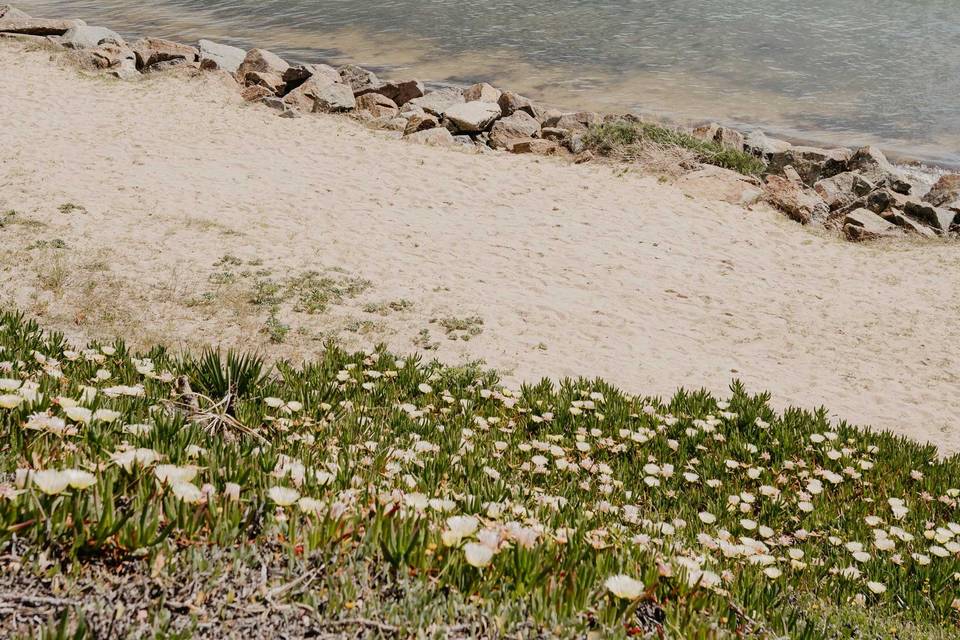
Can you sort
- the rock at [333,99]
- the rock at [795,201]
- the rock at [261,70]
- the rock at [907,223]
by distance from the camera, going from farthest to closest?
the rock at [261,70] < the rock at [333,99] < the rock at [795,201] < the rock at [907,223]

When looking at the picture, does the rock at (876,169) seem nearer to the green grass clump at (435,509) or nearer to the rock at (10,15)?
the green grass clump at (435,509)

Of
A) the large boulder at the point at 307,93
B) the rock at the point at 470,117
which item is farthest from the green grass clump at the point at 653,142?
the large boulder at the point at 307,93

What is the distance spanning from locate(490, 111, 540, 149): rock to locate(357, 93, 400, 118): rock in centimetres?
225

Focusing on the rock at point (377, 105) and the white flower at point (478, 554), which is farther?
the rock at point (377, 105)

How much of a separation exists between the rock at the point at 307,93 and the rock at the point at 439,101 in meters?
1.88

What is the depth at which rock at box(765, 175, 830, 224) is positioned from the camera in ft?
47.8

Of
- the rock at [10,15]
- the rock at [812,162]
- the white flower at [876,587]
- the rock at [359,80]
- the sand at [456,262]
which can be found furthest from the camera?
the rock at [10,15]

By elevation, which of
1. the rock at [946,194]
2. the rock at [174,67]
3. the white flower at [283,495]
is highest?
the white flower at [283,495]

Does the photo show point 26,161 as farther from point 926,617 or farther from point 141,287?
point 926,617

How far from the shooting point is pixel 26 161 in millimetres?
12703

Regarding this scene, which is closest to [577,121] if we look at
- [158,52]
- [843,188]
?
[843,188]

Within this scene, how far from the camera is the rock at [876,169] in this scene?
1623 cm

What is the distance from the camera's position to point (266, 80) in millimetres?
18672

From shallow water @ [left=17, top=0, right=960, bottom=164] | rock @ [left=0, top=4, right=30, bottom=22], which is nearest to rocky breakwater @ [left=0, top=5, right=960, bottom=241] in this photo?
rock @ [left=0, top=4, right=30, bottom=22]
